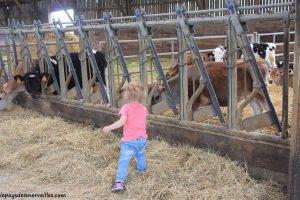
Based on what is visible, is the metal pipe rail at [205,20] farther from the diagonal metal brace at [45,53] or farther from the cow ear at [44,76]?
the cow ear at [44,76]

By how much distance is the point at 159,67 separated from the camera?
5.09 metres

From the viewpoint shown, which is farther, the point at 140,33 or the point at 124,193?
the point at 140,33

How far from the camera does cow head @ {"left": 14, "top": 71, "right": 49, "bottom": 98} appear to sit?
7.46m

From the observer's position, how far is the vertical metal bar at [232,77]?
4.18 m

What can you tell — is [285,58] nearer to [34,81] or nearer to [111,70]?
[111,70]

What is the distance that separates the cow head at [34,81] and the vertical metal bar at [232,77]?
427 centimetres

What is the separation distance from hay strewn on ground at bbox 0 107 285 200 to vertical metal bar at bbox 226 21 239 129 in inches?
17.8

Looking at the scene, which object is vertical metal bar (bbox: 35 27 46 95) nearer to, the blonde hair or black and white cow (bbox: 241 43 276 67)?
the blonde hair

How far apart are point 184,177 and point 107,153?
4.10ft

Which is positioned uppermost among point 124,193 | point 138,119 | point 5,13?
point 5,13

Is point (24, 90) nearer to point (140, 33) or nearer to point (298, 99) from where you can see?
point (140, 33)

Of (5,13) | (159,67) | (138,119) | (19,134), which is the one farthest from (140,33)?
(5,13)

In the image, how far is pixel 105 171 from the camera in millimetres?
4406

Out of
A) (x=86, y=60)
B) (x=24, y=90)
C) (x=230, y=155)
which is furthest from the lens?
(x=24, y=90)
